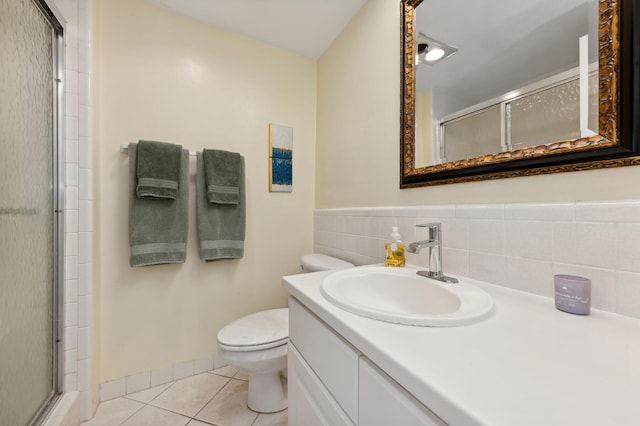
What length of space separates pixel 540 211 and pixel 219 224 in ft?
4.75

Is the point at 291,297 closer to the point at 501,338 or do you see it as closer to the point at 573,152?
the point at 501,338

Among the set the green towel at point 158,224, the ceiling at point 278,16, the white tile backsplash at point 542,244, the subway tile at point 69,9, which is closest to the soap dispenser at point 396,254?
the white tile backsplash at point 542,244

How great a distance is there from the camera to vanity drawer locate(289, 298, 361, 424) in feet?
1.65

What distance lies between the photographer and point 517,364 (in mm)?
374

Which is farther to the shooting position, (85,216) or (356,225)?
(356,225)

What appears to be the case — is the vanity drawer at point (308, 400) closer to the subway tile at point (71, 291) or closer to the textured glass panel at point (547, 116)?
the textured glass panel at point (547, 116)

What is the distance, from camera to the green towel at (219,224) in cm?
144

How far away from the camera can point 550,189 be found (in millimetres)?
667

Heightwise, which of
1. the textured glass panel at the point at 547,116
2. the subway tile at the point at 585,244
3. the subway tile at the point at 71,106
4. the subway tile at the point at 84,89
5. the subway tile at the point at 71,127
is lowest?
the subway tile at the point at 585,244

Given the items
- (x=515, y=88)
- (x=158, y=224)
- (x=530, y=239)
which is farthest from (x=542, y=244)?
(x=158, y=224)

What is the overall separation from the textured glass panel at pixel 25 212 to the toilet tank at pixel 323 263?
3.73ft

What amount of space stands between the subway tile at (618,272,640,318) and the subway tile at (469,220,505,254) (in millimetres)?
234

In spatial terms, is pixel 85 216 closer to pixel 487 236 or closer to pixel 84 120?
pixel 84 120

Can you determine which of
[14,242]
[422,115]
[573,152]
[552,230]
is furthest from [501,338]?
[14,242]
